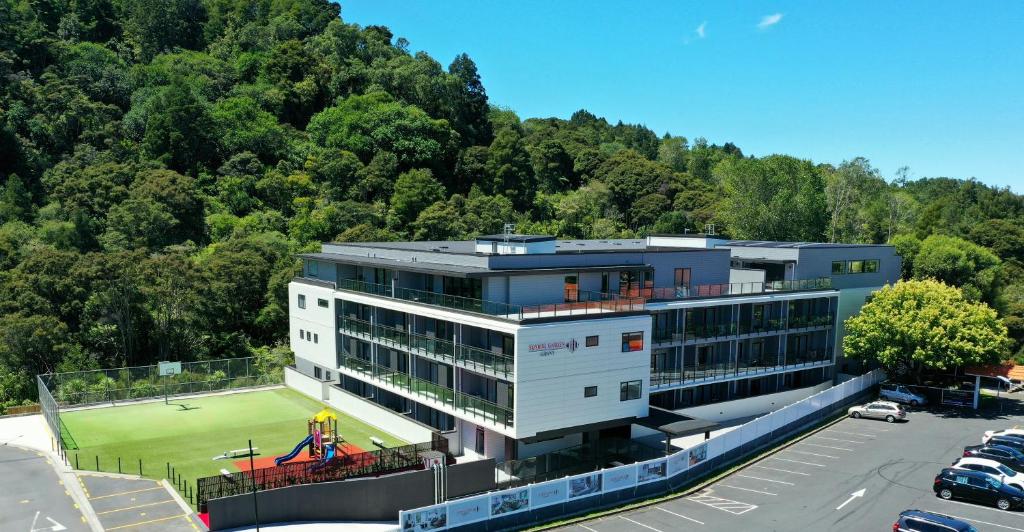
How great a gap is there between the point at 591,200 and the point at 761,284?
2233 inches

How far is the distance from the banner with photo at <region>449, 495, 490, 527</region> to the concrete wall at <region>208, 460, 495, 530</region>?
141 inches

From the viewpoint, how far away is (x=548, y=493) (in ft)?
88.2

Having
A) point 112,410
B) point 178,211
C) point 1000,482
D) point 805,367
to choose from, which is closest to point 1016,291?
point 805,367

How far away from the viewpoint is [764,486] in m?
30.6

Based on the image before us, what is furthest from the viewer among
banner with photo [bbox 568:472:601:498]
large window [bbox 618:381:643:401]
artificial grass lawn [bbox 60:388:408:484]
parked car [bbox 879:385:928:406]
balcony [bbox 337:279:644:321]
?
parked car [bbox 879:385:928:406]

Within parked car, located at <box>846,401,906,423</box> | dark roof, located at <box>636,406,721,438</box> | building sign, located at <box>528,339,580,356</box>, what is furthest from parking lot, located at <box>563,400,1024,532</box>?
building sign, located at <box>528,339,580,356</box>

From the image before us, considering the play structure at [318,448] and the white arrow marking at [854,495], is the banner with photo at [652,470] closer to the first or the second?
the white arrow marking at [854,495]

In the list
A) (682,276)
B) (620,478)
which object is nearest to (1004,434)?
(682,276)

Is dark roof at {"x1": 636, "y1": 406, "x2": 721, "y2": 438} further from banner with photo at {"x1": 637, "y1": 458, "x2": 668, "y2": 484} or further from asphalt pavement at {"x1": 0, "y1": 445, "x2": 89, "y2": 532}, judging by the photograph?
asphalt pavement at {"x1": 0, "y1": 445, "x2": 89, "y2": 532}

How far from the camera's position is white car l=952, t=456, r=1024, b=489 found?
28.1 m

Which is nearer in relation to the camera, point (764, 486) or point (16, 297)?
point (764, 486)

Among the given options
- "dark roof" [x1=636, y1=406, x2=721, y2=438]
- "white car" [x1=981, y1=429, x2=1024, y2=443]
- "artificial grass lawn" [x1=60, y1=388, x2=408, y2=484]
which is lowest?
"artificial grass lawn" [x1=60, y1=388, x2=408, y2=484]

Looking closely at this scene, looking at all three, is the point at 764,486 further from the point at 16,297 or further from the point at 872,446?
the point at 16,297

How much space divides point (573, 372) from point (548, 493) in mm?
6155
